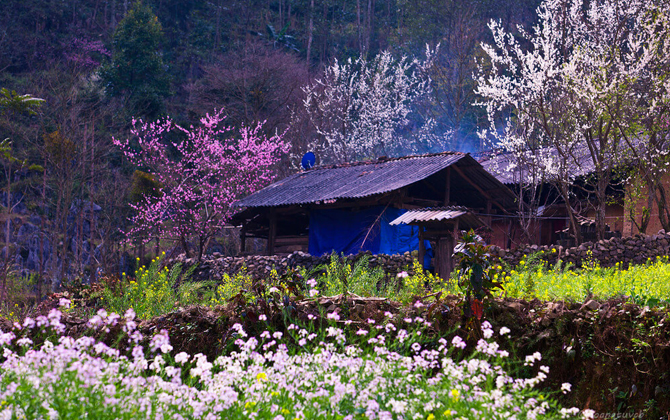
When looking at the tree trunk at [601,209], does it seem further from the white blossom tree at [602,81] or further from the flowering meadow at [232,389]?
the flowering meadow at [232,389]

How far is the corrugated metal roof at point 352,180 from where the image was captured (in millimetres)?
17766

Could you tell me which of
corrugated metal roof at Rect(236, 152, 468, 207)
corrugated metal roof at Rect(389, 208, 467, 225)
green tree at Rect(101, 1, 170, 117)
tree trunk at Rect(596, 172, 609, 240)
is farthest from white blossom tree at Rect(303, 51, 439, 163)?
tree trunk at Rect(596, 172, 609, 240)

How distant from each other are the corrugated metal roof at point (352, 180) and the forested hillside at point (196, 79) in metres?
5.53

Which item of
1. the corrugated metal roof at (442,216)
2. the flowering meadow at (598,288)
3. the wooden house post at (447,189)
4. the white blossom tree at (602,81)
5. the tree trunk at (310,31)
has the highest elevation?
the tree trunk at (310,31)

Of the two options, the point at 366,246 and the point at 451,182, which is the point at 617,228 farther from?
the point at 366,246

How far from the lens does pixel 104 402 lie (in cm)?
284

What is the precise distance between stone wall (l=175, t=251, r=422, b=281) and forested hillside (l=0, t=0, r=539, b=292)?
3.71 meters

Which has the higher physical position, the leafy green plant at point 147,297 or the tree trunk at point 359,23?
the tree trunk at point 359,23

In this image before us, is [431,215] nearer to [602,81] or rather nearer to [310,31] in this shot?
[602,81]

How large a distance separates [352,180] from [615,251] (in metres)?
9.24

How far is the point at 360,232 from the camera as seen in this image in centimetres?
1877

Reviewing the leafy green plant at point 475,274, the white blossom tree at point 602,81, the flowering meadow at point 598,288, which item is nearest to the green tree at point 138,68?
the white blossom tree at point 602,81

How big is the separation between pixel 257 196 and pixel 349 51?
22.9 meters

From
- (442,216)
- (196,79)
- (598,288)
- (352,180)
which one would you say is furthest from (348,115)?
(598,288)
